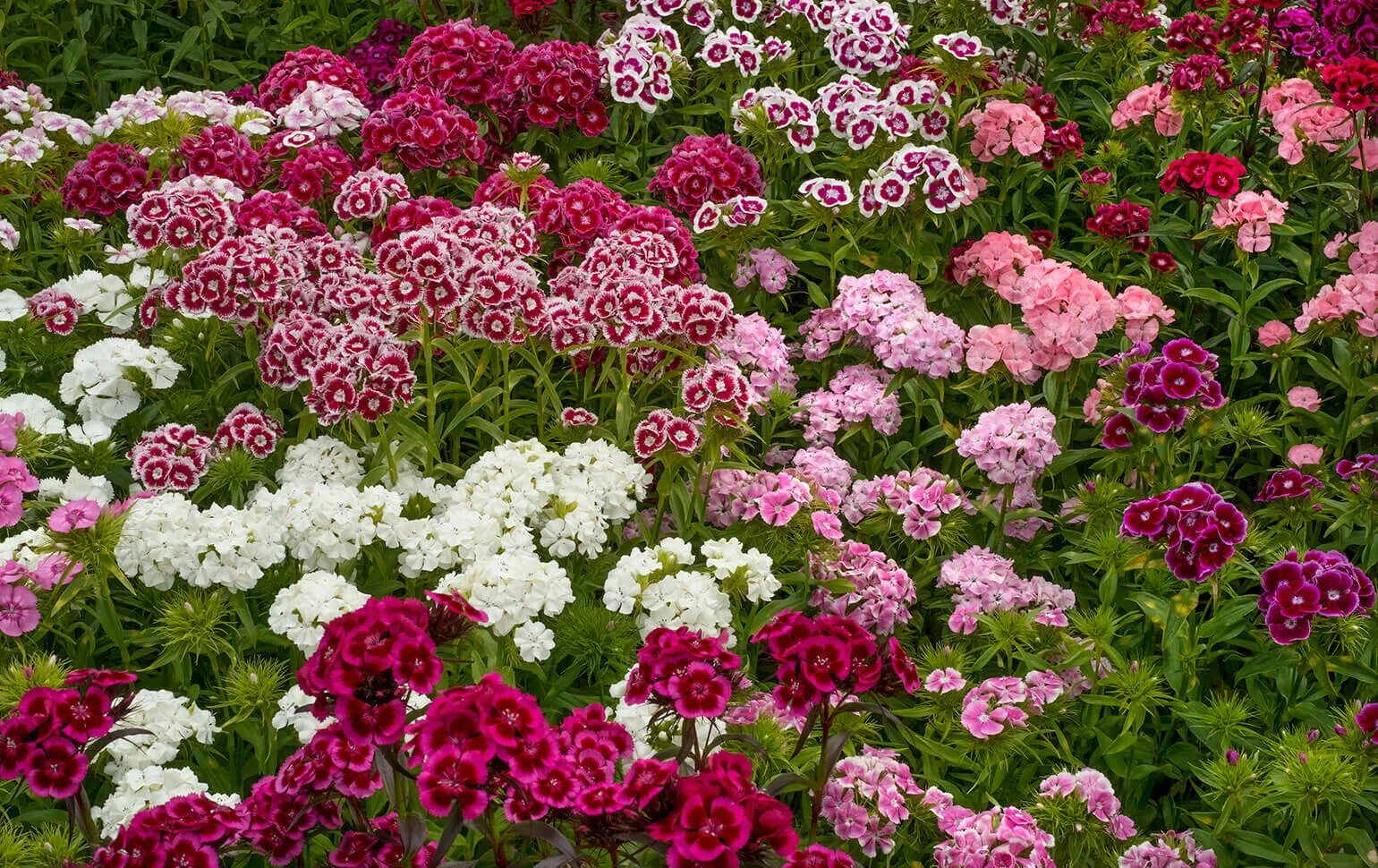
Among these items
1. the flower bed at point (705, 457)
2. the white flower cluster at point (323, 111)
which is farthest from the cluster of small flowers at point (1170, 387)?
the white flower cluster at point (323, 111)

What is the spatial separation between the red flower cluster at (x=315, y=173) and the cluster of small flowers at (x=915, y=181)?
2.05 meters

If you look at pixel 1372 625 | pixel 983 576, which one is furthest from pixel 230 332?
pixel 1372 625

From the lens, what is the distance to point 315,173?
202 inches

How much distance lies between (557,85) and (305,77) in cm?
120

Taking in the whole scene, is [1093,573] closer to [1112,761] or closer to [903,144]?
[1112,761]

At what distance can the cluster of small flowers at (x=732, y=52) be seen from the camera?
19.4 feet

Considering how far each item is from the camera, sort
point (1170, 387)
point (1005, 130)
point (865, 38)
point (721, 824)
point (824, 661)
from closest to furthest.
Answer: point (721, 824)
point (824, 661)
point (1170, 387)
point (1005, 130)
point (865, 38)

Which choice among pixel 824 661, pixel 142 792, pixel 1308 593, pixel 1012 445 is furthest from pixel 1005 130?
pixel 142 792

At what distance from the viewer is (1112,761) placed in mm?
3779

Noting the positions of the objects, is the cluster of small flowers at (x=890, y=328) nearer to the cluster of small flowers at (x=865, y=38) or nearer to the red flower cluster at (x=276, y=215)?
the cluster of small flowers at (x=865, y=38)

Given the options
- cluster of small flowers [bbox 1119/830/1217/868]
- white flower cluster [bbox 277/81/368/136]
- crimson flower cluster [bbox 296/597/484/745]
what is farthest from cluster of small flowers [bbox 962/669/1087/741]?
white flower cluster [bbox 277/81/368/136]

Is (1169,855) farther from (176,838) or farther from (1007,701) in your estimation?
(176,838)

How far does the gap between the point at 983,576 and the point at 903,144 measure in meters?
2.32

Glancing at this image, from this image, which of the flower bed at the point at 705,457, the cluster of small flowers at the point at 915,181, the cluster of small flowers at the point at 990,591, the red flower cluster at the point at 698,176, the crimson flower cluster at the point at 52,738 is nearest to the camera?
the crimson flower cluster at the point at 52,738
